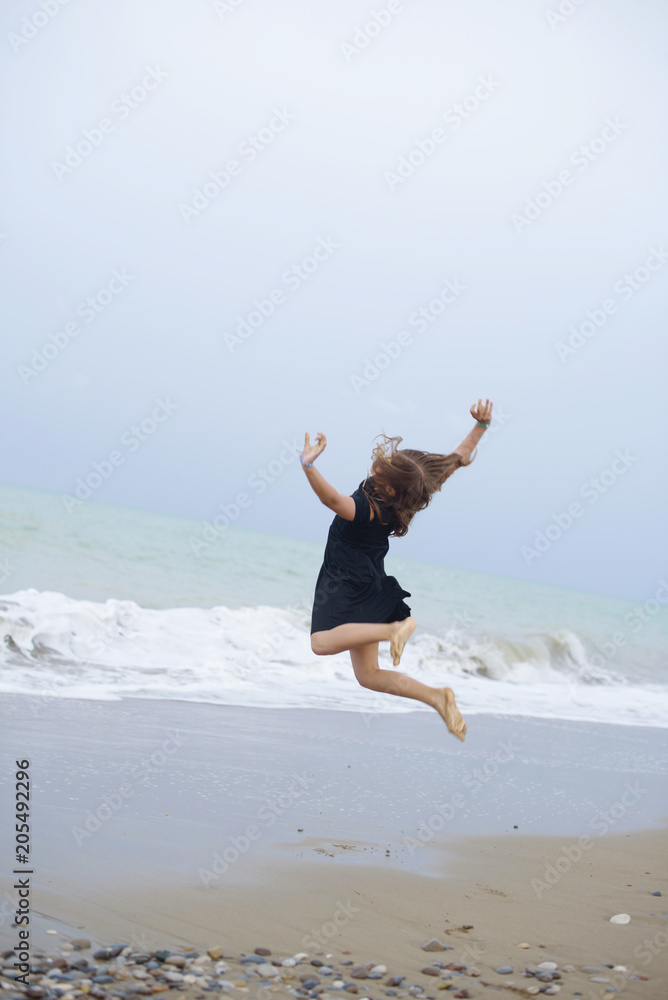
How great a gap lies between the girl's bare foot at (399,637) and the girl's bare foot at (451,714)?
1.48 feet

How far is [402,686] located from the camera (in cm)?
566

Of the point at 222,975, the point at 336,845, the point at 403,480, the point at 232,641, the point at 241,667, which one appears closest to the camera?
the point at 222,975

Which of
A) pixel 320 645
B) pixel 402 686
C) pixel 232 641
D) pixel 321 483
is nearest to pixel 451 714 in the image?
pixel 402 686

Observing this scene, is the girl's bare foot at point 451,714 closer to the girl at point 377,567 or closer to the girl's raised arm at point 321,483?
the girl at point 377,567

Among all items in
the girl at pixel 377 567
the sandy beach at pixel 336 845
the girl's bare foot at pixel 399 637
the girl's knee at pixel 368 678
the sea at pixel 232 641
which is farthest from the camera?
the sea at pixel 232 641

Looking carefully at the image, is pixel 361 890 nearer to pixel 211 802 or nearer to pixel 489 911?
pixel 489 911

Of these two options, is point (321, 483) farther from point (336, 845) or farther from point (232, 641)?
point (232, 641)

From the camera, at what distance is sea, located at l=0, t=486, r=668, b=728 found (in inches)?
441

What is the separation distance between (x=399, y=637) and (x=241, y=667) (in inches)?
303

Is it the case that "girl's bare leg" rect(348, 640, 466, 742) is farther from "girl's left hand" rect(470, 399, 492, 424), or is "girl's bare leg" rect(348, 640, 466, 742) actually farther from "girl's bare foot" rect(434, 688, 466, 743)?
"girl's left hand" rect(470, 399, 492, 424)

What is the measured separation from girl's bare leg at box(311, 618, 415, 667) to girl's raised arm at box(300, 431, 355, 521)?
2.34 feet

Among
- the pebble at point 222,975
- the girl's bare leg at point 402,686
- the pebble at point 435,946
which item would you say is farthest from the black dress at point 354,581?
the pebble at point 222,975

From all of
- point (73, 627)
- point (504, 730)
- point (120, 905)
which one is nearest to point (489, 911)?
point (120, 905)

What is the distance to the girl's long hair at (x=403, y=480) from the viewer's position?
5445 mm
